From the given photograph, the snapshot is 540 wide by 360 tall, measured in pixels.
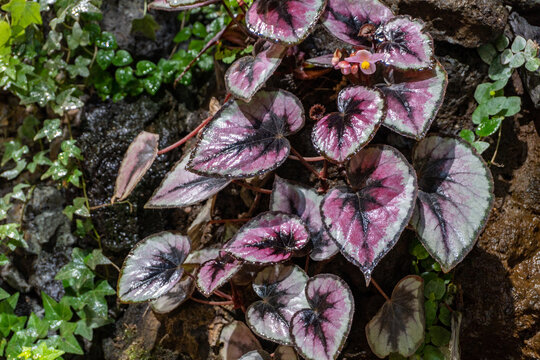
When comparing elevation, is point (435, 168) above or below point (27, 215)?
above

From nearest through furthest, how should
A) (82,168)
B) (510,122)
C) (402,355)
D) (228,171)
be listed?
1. (228,171)
2. (402,355)
3. (510,122)
4. (82,168)

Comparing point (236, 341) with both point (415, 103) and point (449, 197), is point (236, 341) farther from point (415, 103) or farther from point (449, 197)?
point (415, 103)

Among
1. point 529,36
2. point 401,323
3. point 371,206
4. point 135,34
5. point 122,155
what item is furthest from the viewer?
point 135,34

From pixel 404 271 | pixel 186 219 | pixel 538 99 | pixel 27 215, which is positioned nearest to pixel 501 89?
pixel 538 99

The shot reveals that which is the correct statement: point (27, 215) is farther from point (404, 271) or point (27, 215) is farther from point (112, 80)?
point (404, 271)

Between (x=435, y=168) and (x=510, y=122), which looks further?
(x=510, y=122)

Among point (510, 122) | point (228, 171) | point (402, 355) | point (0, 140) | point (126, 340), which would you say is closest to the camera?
point (228, 171)

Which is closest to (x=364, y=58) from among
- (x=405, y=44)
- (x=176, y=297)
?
(x=405, y=44)

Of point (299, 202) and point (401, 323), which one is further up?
point (299, 202)
